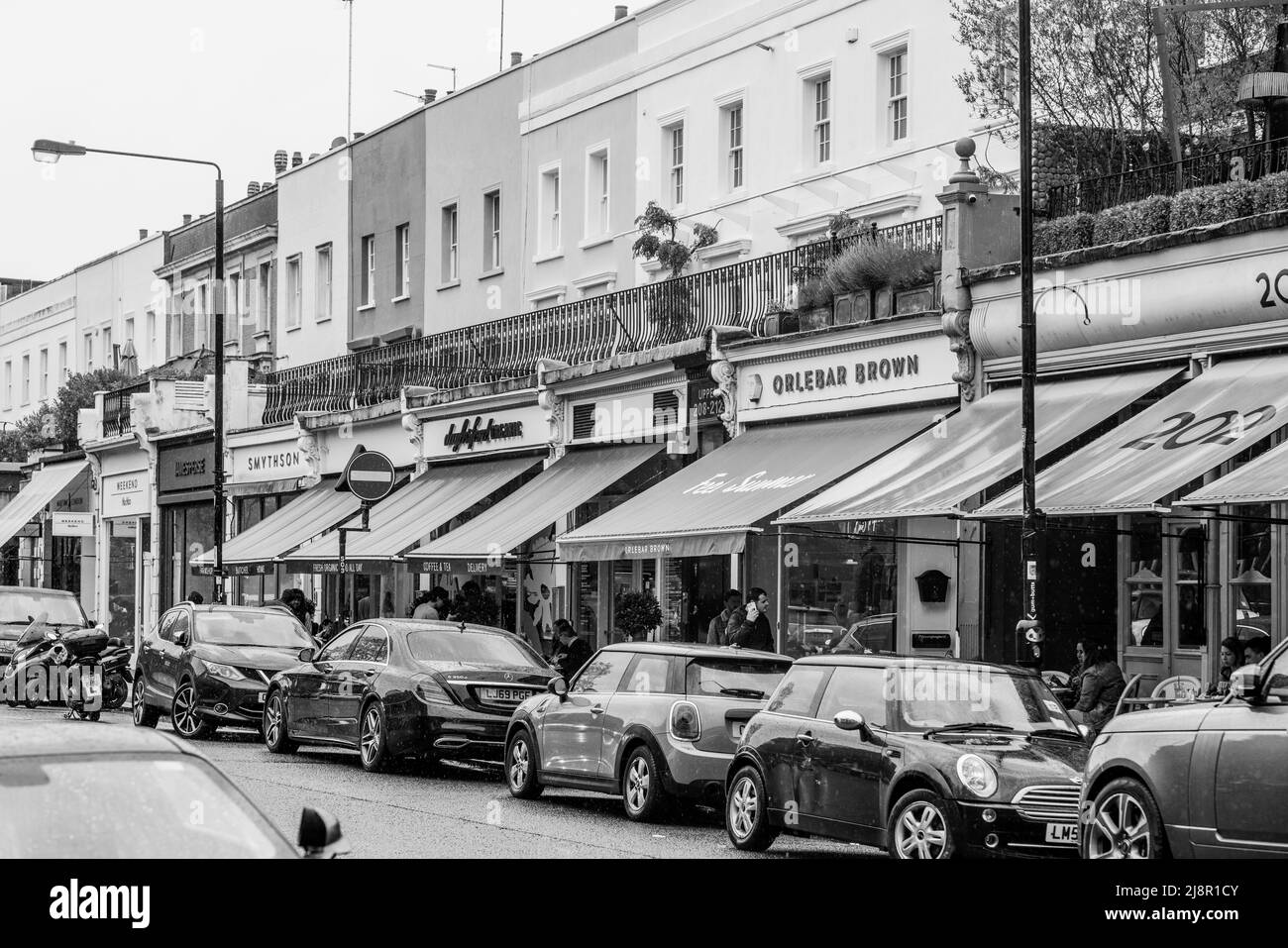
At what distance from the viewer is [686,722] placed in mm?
15375

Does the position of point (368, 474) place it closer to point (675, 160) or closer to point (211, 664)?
point (211, 664)

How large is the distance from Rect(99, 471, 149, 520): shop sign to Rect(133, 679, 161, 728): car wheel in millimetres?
24186

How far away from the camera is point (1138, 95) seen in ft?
71.8

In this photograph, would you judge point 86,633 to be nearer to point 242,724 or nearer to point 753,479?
point 242,724

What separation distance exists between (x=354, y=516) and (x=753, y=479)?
11.9 m

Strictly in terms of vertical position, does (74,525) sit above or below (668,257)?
below

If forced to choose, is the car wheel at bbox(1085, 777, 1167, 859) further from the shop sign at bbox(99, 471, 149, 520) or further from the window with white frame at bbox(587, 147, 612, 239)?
the shop sign at bbox(99, 471, 149, 520)

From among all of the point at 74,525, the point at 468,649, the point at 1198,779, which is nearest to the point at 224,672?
the point at 468,649

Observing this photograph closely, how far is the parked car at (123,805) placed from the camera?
6008 mm

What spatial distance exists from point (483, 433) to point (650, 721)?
57.7ft

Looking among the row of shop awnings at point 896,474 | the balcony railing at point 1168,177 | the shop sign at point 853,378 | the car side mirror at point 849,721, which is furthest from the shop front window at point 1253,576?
the car side mirror at point 849,721

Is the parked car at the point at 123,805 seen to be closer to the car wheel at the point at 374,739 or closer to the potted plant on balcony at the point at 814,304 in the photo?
the car wheel at the point at 374,739
